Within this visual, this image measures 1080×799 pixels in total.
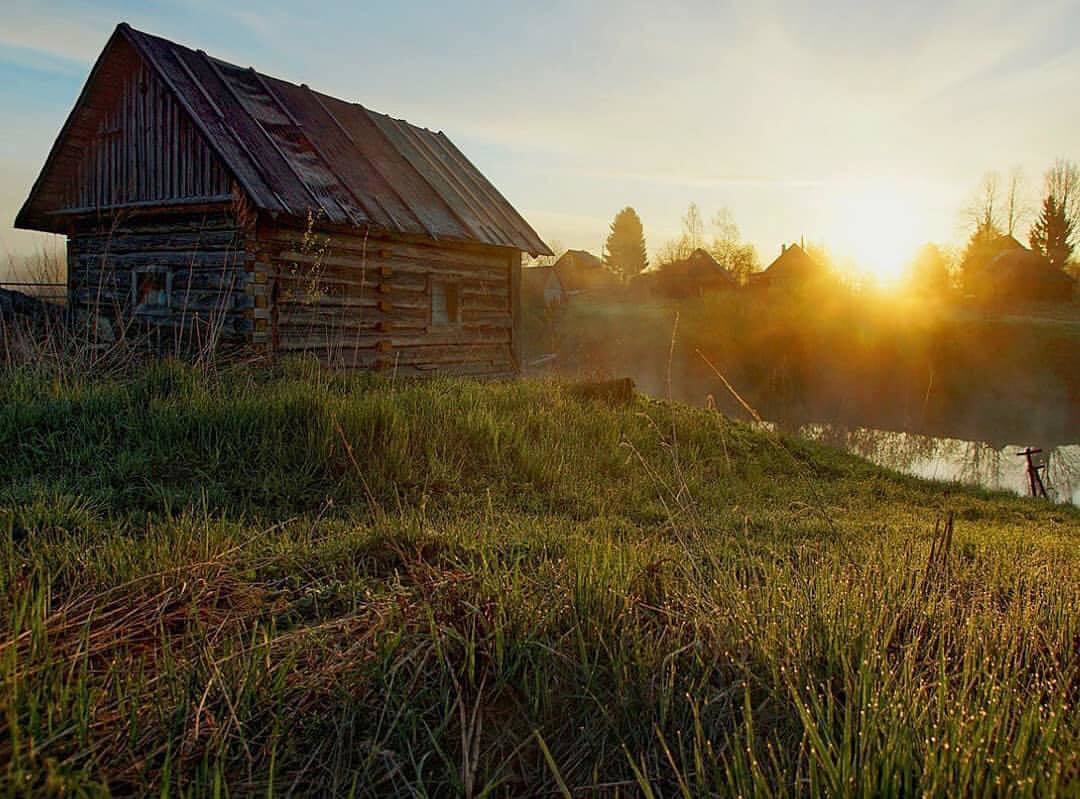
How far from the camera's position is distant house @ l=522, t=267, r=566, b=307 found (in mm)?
42819

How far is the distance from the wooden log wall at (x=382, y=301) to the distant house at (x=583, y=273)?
4432 cm

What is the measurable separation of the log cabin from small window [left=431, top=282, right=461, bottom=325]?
35 millimetres

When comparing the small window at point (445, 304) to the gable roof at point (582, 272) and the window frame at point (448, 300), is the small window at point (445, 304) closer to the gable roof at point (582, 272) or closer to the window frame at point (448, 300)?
the window frame at point (448, 300)

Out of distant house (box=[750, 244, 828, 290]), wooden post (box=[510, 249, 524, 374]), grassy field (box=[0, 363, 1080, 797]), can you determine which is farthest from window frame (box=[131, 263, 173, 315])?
distant house (box=[750, 244, 828, 290])

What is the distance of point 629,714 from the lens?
1.89 m

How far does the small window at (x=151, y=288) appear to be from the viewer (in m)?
11.4

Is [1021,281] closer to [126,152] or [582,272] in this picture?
[582,272]

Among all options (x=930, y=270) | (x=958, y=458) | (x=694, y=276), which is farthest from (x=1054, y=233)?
(x=958, y=458)

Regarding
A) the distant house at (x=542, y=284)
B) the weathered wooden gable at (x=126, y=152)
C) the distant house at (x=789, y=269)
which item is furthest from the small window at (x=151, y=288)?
the distant house at (x=789, y=269)

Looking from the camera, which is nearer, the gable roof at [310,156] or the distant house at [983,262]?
the gable roof at [310,156]

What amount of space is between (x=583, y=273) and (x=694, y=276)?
70.1 feet

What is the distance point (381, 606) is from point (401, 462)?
285cm

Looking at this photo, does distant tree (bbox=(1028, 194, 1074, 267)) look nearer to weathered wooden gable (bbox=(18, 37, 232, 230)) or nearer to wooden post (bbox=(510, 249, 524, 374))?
wooden post (bbox=(510, 249, 524, 374))

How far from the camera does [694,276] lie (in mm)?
44438
